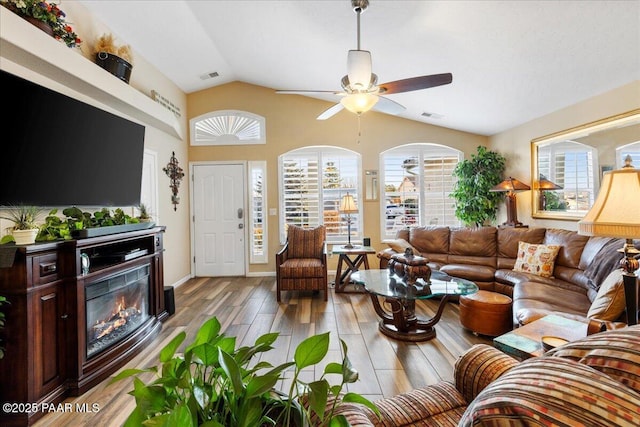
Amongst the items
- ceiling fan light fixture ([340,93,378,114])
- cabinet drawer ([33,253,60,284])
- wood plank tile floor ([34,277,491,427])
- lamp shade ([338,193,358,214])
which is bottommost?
wood plank tile floor ([34,277,491,427])

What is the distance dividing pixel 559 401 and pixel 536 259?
3.68 meters

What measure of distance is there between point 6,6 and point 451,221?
5837 mm

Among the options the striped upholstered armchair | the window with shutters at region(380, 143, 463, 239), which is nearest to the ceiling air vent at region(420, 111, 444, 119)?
the window with shutters at region(380, 143, 463, 239)

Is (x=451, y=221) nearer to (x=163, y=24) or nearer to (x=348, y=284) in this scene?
(x=348, y=284)

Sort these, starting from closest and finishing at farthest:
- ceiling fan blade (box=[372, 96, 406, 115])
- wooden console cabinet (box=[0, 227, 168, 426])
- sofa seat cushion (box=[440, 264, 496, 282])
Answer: wooden console cabinet (box=[0, 227, 168, 426])
ceiling fan blade (box=[372, 96, 406, 115])
sofa seat cushion (box=[440, 264, 496, 282])

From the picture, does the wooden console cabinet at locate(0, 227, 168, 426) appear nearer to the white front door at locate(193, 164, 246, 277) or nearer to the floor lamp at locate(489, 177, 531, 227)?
the white front door at locate(193, 164, 246, 277)

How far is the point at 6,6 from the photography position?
197cm

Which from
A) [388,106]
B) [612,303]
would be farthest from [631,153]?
[388,106]

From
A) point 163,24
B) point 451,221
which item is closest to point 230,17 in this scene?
point 163,24

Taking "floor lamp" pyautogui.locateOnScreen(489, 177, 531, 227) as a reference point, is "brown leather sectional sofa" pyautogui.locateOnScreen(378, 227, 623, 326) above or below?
below

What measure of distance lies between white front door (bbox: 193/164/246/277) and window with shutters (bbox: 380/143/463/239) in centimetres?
268

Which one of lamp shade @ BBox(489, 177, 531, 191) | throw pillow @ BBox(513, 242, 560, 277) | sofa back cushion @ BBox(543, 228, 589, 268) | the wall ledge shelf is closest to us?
the wall ledge shelf

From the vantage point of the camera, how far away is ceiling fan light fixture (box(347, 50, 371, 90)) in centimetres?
227

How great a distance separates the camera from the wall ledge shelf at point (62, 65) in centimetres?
192
